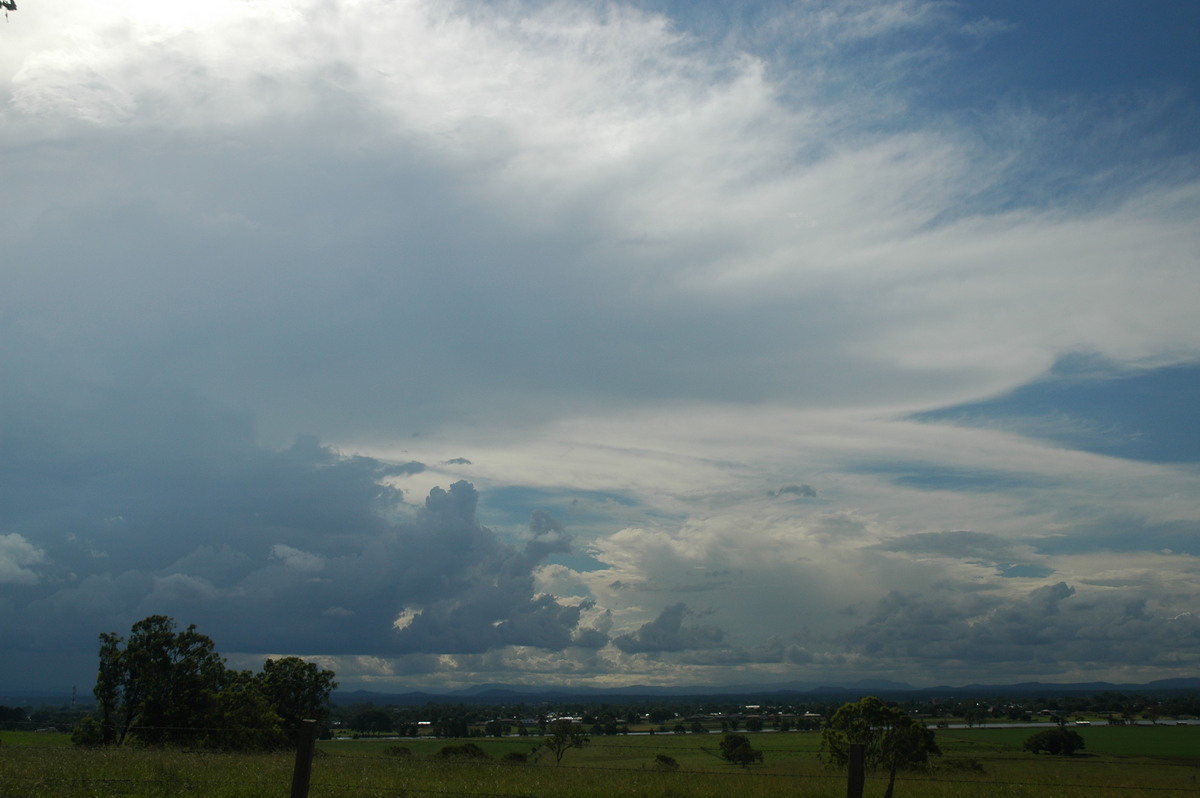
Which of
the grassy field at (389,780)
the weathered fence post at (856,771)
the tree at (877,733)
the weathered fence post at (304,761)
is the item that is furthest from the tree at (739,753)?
the weathered fence post at (304,761)

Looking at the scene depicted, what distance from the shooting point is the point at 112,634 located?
61.7 m

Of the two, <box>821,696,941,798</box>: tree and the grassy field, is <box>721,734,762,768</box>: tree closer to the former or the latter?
<box>821,696,941,798</box>: tree

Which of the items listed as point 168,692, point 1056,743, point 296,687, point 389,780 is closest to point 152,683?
point 168,692

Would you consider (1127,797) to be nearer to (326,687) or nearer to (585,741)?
(326,687)

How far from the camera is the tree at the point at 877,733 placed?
135ft

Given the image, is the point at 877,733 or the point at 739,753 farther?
the point at 739,753

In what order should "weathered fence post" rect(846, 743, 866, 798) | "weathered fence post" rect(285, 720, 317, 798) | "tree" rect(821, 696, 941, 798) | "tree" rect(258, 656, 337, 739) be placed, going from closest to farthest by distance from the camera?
"weathered fence post" rect(846, 743, 866, 798)
"weathered fence post" rect(285, 720, 317, 798)
"tree" rect(821, 696, 941, 798)
"tree" rect(258, 656, 337, 739)

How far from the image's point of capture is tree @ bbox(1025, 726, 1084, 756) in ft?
343

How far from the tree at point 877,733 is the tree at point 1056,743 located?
70636 millimetres

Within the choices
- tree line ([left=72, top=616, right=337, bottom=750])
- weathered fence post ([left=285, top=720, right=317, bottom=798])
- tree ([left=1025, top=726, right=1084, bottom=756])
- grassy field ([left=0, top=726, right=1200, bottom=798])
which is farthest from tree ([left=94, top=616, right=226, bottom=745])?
tree ([left=1025, top=726, right=1084, bottom=756])

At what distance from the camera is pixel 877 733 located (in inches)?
1698

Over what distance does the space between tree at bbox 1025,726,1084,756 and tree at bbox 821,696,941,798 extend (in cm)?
7064

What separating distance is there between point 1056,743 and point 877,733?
81.0m

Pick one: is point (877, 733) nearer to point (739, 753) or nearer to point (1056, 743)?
point (739, 753)
